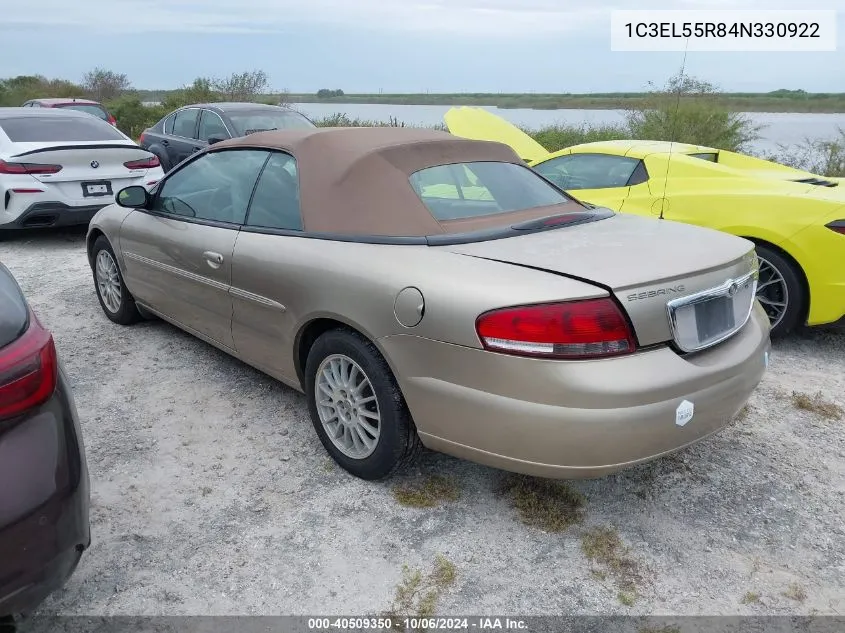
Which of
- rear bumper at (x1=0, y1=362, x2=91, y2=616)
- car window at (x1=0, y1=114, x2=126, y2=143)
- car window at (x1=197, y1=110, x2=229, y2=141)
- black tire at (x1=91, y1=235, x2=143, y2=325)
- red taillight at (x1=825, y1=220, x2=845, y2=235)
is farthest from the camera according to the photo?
car window at (x1=197, y1=110, x2=229, y2=141)

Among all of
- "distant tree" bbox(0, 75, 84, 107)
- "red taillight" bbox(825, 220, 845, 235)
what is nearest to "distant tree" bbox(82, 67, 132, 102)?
"distant tree" bbox(0, 75, 84, 107)

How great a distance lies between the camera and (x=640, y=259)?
8.77ft

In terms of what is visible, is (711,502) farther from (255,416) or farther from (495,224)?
(255,416)

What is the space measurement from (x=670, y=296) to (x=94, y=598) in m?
2.33

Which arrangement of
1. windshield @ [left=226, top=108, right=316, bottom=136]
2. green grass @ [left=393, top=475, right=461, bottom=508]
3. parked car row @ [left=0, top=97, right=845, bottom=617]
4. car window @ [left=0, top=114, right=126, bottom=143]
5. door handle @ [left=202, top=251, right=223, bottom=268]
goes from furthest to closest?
windshield @ [left=226, top=108, right=316, bottom=136]
car window @ [left=0, top=114, right=126, bottom=143]
door handle @ [left=202, top=251, right=223, bottom=268]
green grass @ [left=393, top=475, right=461, bottom=508]
parked car row @ [left=0, top=97, right=845, bottom=617]

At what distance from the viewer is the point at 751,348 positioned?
9.38 ft

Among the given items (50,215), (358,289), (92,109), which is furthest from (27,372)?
(92,109)

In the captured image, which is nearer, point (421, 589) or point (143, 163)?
point (421, 589)

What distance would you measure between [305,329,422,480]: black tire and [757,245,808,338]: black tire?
10.3 feet

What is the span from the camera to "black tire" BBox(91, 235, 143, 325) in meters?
4.95

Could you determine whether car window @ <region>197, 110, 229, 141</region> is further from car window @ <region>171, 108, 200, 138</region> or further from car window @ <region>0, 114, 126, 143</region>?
car window @ <region>0, 114, 126, 143</region>

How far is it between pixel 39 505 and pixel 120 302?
3.42 meters

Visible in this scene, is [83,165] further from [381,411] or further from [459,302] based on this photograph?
[459,302]

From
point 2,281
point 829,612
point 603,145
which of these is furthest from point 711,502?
point 603,145
